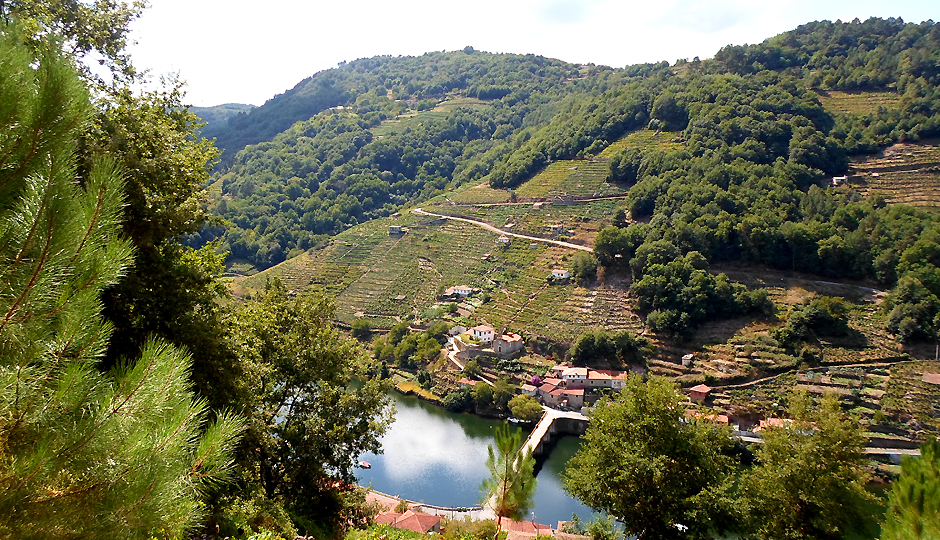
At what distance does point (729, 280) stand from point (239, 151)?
282 feet

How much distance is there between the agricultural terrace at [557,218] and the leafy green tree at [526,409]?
16.1 m

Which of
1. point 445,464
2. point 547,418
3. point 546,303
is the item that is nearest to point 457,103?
point 546,303

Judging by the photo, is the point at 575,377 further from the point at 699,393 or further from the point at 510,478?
the point at 510,478

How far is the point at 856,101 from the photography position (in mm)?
47594

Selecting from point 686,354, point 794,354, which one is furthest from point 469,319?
point 794,354

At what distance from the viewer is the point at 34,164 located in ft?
7.16

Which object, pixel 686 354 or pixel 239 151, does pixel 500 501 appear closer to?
pixel 686 354

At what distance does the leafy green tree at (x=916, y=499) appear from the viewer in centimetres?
262

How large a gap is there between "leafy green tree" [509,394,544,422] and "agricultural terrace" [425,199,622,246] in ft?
52.8

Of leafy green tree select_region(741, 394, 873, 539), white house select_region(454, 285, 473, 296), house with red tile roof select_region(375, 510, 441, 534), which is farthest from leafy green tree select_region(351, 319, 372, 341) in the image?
leafy green tree select_region(741, 394, 873, 539)

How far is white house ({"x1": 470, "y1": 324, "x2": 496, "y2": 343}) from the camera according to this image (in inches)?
1277

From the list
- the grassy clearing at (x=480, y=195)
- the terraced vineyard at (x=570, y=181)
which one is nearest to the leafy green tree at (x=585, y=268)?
the terraced vineyard at (x=570, y=181)

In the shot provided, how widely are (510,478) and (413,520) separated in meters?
10.2

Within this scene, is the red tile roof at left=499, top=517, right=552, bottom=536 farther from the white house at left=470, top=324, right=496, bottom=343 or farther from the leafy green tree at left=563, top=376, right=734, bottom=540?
the white house at left=470, top=324, right=496, bottom=343
